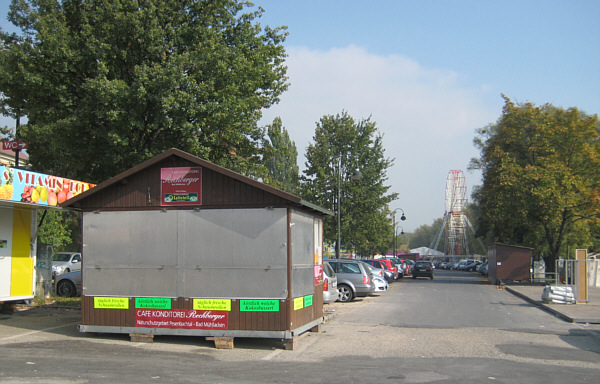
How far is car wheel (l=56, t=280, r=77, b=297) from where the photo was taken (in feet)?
66.3

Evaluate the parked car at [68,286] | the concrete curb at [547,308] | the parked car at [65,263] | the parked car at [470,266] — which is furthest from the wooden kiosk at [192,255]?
the parked car at [470,266]

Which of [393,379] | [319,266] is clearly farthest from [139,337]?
[393,379]

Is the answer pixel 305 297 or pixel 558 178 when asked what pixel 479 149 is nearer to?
pixel 558 178

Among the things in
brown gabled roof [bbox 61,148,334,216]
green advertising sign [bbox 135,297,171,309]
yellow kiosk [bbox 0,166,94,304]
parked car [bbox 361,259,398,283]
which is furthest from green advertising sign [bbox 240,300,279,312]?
parked car [bbox 361,259,398,283]

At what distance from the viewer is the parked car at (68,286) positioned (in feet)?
66.2

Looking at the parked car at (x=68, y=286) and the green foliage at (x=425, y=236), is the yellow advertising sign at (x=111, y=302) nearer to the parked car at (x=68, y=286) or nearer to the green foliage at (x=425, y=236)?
the parked car at (x=68, y=286)

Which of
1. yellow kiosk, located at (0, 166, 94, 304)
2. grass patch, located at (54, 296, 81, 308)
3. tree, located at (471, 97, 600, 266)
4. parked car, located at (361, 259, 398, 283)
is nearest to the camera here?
yellow kiosk, located at (0, 166, 94, 304)

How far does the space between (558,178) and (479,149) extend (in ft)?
67.5

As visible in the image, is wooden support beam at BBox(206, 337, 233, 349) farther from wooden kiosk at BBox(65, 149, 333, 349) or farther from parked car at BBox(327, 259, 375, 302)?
parked car at BBox(327, 259, 375, 302)

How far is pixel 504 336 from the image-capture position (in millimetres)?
12820

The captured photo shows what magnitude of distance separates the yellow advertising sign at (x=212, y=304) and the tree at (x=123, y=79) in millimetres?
7907

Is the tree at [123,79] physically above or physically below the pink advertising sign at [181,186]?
above

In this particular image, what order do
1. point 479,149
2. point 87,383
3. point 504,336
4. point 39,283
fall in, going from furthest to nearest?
point 479,149 < point 39,283 < point 504,336 < point 87,383

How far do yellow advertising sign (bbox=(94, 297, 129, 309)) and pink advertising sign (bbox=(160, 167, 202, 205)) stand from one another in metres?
2.21
